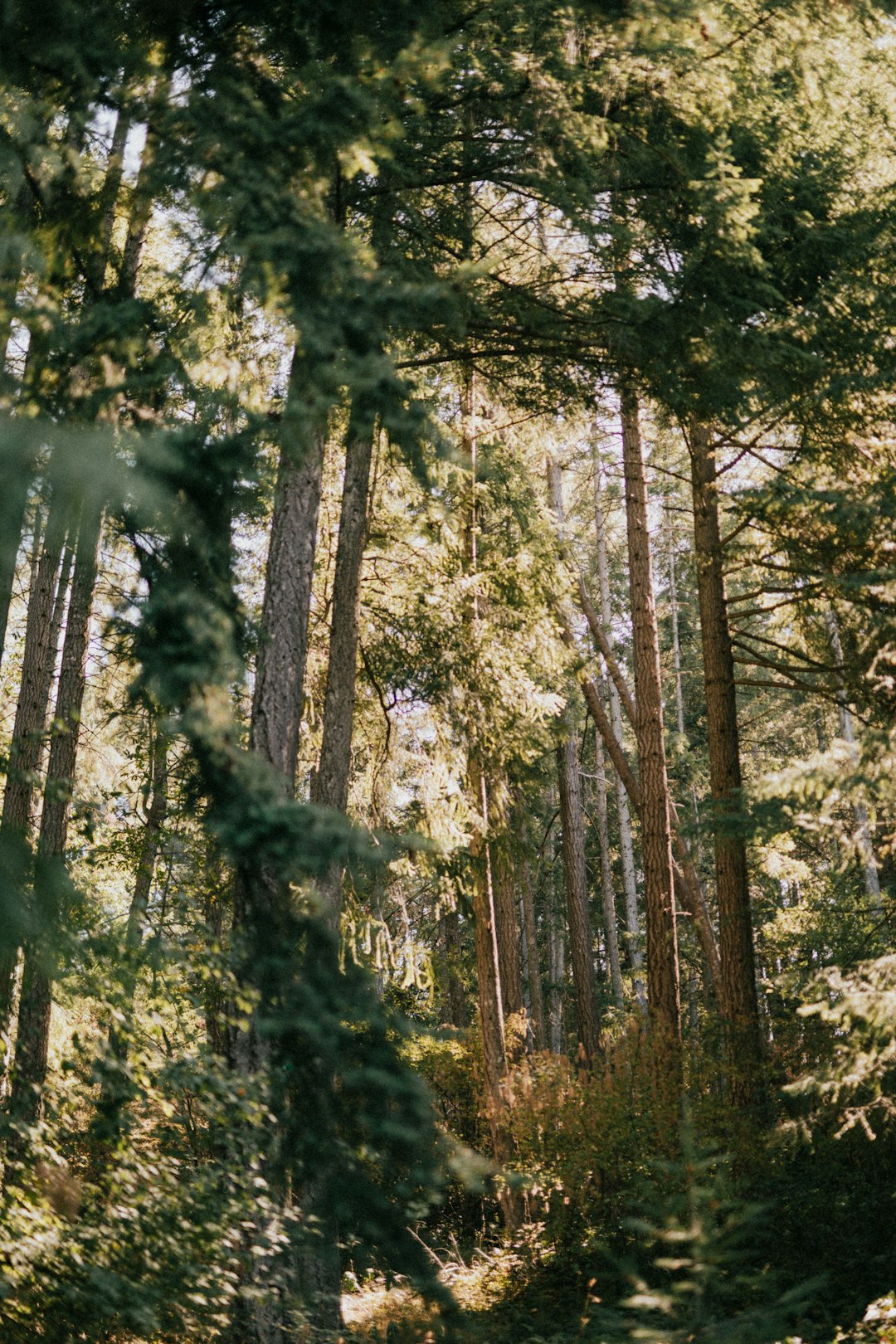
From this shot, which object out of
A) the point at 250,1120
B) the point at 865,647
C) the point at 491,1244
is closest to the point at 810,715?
the point at 491,1244

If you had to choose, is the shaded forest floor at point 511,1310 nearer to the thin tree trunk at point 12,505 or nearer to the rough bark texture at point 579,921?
the thin tree trunk at point 12,505

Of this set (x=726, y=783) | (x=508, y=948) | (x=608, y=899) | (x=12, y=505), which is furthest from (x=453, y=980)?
(x=12, y=505)

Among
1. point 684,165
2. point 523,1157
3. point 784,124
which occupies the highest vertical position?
point 784,124

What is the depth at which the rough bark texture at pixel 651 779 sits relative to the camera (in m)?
11.0

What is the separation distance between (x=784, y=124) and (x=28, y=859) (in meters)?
7.25

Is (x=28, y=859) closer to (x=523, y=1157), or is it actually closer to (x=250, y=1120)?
(x=250, y=1120)

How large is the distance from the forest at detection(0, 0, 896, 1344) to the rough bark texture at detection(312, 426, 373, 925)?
0.13 feet

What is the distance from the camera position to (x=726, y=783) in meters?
10.3

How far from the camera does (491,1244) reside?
37.0 feet

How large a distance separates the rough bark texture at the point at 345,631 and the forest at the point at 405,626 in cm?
4

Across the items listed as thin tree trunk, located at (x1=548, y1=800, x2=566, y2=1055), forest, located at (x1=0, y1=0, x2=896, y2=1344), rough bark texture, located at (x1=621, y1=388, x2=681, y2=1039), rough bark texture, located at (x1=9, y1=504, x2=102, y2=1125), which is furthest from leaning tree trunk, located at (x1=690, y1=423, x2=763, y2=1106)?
thin tree trunk, located at (x1=548, y1=800, x2=566, y2=1055)

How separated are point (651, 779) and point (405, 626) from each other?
3.17 m

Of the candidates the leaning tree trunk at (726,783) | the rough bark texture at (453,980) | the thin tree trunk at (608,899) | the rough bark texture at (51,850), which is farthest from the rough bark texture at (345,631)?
the thin tree trunk at (608,899)

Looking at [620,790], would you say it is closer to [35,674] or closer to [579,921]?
[579,921]
